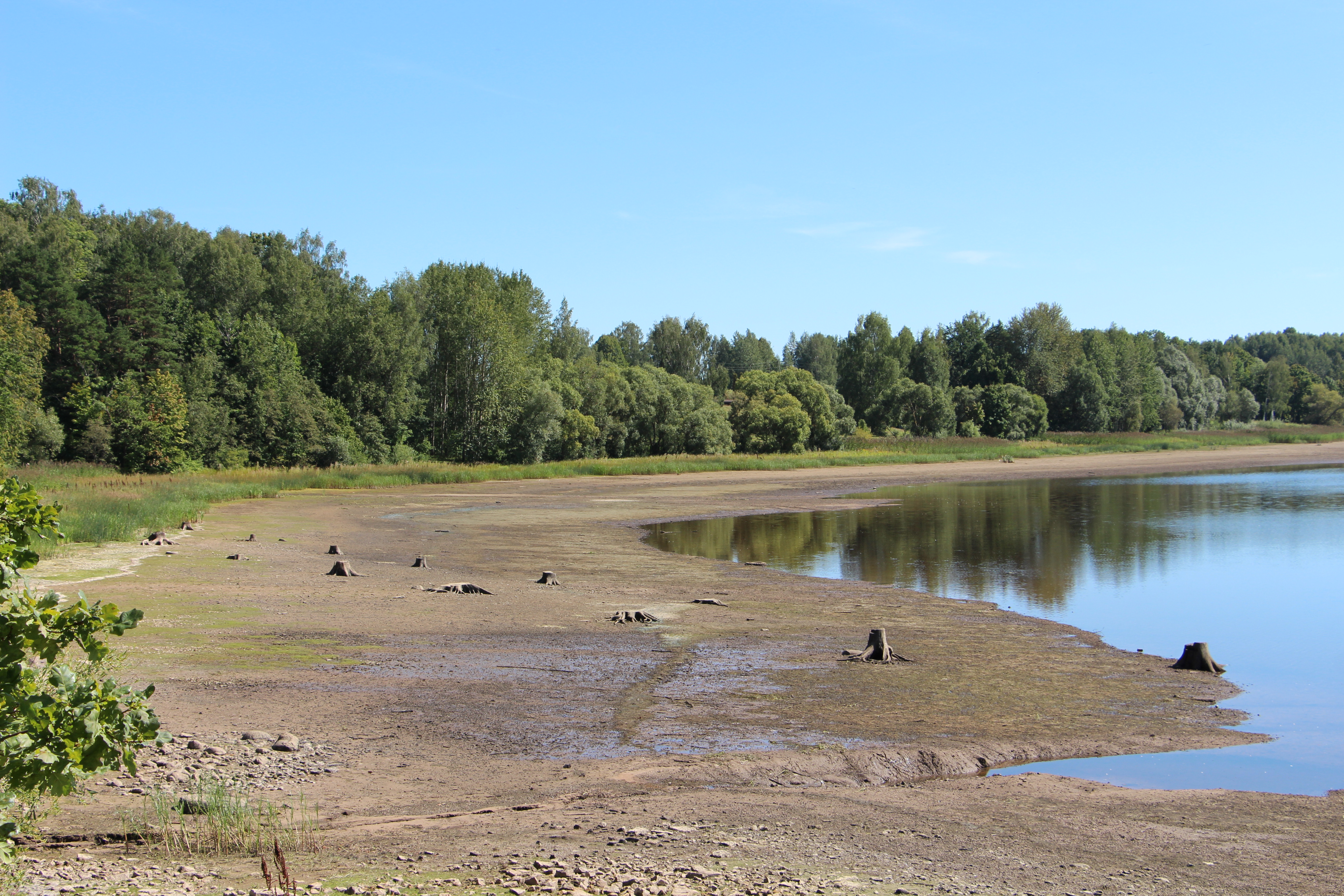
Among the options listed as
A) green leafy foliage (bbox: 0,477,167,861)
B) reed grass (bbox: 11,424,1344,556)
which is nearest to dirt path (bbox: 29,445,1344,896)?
green leafy foliage (bbox: 0,477,167,861)

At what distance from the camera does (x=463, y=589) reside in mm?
19219

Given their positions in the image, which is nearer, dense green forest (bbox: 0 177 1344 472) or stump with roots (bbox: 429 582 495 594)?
stump with roots (bbox: 429 582 495 594)

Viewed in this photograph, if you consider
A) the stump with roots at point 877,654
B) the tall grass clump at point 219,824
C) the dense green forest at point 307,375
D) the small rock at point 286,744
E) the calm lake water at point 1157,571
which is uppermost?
the dense green forest at point 307,375

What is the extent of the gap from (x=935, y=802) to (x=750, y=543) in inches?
927

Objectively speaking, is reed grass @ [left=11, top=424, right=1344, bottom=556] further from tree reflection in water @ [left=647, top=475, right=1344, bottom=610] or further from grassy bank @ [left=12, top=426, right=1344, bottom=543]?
tree reflection in water @ [left=647, top=475, right=1344, bottom=610]

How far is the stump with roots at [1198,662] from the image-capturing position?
14102mm

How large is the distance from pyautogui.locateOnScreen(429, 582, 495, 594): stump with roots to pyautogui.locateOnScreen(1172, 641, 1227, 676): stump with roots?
1235 cm

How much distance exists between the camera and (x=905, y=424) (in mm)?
105688

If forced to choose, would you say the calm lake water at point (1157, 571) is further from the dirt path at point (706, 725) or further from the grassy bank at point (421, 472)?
the grassy bank at point (421, 472)

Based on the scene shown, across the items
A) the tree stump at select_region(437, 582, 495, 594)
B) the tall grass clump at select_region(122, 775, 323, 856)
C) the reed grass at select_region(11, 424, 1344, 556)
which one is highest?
the reed grass at select_region(11, 424, 1344, 556)

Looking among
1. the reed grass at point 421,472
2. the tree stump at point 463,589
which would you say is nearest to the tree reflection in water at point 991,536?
the tree stump at point 463,589

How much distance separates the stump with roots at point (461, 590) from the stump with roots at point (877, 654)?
8.15m

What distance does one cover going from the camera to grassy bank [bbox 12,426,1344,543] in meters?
29.0

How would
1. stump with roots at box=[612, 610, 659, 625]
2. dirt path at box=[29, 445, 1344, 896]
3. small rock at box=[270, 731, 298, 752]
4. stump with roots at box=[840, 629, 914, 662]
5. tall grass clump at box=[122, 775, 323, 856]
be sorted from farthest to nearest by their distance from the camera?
stump with roots at box=[612, 610, 659, 625] → stump with roots at box=[840, 629, 914, 662] → small rock at box=[270, 731, 298, 752] → dirt path at box=[29, 445, 1344, 896] → tall grass clump at box=[122, 775, 323, 856]
